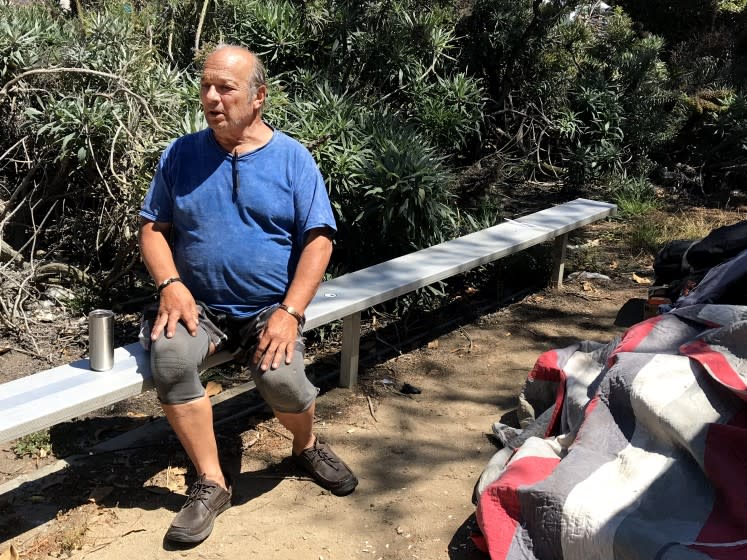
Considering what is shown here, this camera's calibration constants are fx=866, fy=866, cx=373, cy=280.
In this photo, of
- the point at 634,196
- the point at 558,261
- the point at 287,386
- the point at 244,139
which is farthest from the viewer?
the point at 634,196

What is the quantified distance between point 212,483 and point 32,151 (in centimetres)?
324

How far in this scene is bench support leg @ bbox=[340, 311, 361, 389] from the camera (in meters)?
3.86

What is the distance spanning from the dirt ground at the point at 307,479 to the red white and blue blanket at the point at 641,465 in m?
0.30

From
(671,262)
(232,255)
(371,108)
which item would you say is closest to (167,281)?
(232,255)

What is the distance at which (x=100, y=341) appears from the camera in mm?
2904

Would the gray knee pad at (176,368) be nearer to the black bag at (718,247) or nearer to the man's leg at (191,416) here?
the man's leg at (191,416)

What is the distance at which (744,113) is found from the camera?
27.3 ft

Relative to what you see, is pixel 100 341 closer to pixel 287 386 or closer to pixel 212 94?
pixel 287 386

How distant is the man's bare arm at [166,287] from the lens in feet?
Answer: 9.52

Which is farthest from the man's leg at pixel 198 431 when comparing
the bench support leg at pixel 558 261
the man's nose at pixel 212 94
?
the bench support leg at pixel 558 261

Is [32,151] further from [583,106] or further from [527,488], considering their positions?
[583,106]

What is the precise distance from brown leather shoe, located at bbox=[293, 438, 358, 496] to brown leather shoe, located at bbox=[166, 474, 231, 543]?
34cm

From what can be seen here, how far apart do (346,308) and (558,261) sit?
2245mm

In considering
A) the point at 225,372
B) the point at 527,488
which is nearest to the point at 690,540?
the point at 527,488
